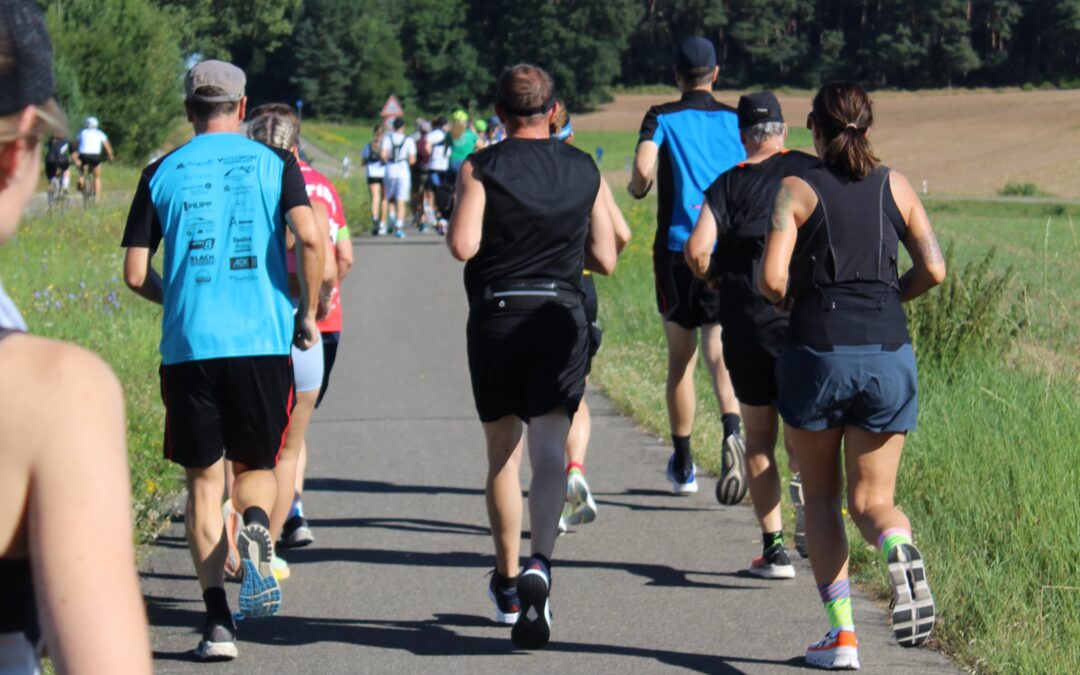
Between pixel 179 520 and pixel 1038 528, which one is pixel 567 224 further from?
pixel 179 520

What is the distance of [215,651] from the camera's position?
17.5 ft

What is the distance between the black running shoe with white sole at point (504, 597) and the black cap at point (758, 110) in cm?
201

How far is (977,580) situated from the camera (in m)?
5.61

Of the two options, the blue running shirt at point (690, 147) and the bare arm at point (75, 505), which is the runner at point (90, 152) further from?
the bare arm at point (75, 505)

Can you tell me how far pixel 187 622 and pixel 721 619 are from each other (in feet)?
6.47

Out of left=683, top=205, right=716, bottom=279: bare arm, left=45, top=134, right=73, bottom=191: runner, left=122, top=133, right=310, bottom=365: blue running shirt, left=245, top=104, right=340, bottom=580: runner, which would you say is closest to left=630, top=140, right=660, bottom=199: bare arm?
left=683, top=205, right=716, bottom=279: bare arm

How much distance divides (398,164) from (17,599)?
949 inches

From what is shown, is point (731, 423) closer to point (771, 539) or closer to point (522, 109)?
point (771, 539)

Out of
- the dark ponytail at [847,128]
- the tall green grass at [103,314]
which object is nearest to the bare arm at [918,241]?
the dark ponytail at [847,128]

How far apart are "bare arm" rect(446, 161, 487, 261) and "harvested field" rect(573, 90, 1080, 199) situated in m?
38.7

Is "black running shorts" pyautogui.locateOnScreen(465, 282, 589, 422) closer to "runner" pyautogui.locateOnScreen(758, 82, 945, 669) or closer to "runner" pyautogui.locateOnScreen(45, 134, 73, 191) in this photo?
"runner" pyautogui.locateOnScreen(758, 82, 945, 669)

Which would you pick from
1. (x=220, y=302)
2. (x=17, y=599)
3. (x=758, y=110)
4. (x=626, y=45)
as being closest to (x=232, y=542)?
(x=220, y=302)


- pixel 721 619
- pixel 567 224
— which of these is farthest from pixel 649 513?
pixel 567 224

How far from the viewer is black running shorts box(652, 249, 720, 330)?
24.8 ft
